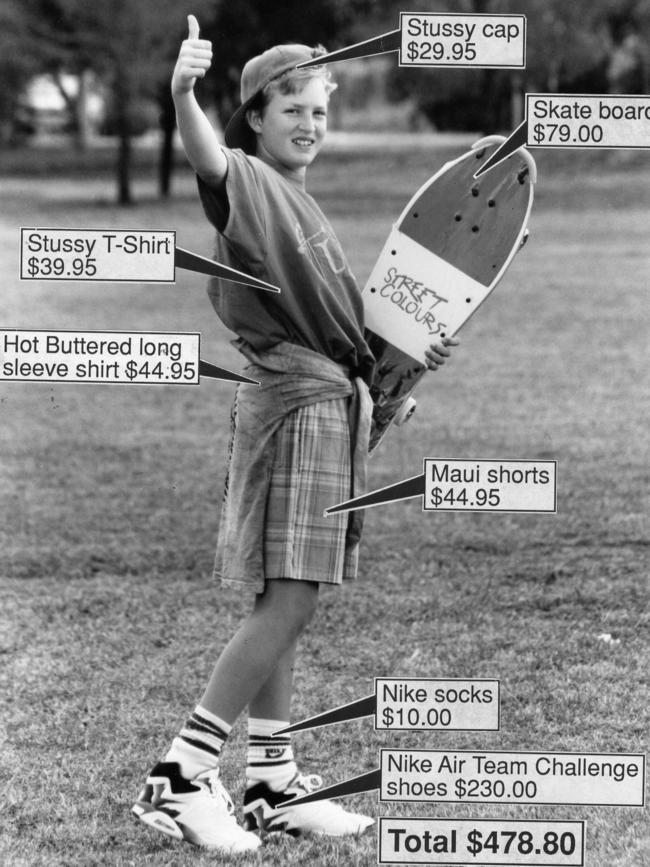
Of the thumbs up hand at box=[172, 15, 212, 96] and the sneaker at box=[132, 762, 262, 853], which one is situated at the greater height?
the thumbs up hand at box=[172, 15, 212, 96]

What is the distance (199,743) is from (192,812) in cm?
15

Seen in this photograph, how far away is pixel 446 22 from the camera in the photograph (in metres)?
3.30

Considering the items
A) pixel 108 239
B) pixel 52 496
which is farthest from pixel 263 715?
pixel 52 496

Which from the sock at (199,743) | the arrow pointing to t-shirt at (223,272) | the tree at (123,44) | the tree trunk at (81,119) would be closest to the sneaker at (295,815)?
the sock at (199,743)

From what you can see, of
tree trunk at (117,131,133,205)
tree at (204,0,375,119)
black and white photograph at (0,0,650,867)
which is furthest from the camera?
tree at (204,0,375,119)

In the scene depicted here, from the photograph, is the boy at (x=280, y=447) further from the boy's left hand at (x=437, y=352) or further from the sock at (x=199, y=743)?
the boy's left hand at (x=437, y=352)

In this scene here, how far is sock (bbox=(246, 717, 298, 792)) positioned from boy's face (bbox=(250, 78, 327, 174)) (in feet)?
4.04

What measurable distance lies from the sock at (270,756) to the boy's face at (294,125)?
123 cm

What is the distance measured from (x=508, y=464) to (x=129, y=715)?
149 centimetres

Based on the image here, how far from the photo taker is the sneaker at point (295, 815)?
3.38 m

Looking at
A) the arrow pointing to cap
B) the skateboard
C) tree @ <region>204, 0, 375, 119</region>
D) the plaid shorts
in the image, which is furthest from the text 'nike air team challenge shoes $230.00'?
tree @ <region>204, 0, 375, 119</region>

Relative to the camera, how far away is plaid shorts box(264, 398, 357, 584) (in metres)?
3.26

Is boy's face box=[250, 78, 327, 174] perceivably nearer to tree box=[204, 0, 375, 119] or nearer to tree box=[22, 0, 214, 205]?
tree box=[22, 0, 214, 205]

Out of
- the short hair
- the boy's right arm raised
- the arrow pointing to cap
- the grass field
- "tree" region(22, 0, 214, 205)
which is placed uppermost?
"tree" region(22, 0, 214, 205)
